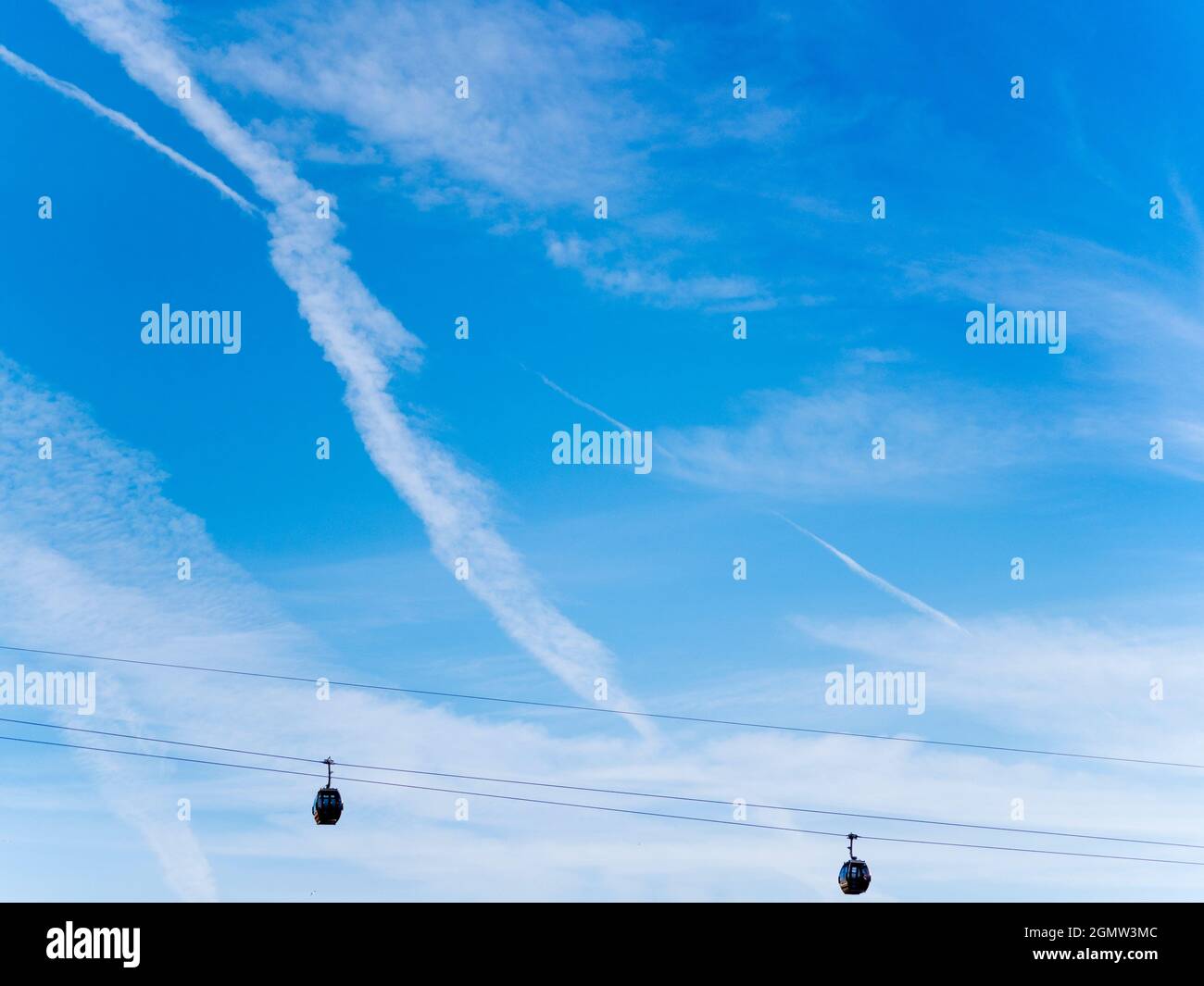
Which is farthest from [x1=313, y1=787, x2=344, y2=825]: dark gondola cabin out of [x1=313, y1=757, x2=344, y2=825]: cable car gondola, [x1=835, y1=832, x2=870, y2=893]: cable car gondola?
[x1=835, y1=832, x2=870, y2=893]: cable car gondola

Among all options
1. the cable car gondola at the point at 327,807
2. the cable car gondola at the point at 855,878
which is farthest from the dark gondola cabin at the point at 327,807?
the cable car gondola at the point at 855,878

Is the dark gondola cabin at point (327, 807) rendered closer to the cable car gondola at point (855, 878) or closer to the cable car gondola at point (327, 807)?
the cable car gondola at point (327, 807)

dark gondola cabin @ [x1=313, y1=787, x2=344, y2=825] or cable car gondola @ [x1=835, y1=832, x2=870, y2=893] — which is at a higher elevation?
dark gondola cabin @ [x1=313, y1=787, x2=344, y2=825]

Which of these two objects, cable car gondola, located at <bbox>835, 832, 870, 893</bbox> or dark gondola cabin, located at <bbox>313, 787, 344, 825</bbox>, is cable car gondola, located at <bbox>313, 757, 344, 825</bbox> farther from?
cable car gondola, located at <bbox>835, 832, 870, 893</bbox>

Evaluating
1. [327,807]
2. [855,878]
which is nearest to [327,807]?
[327,807]
